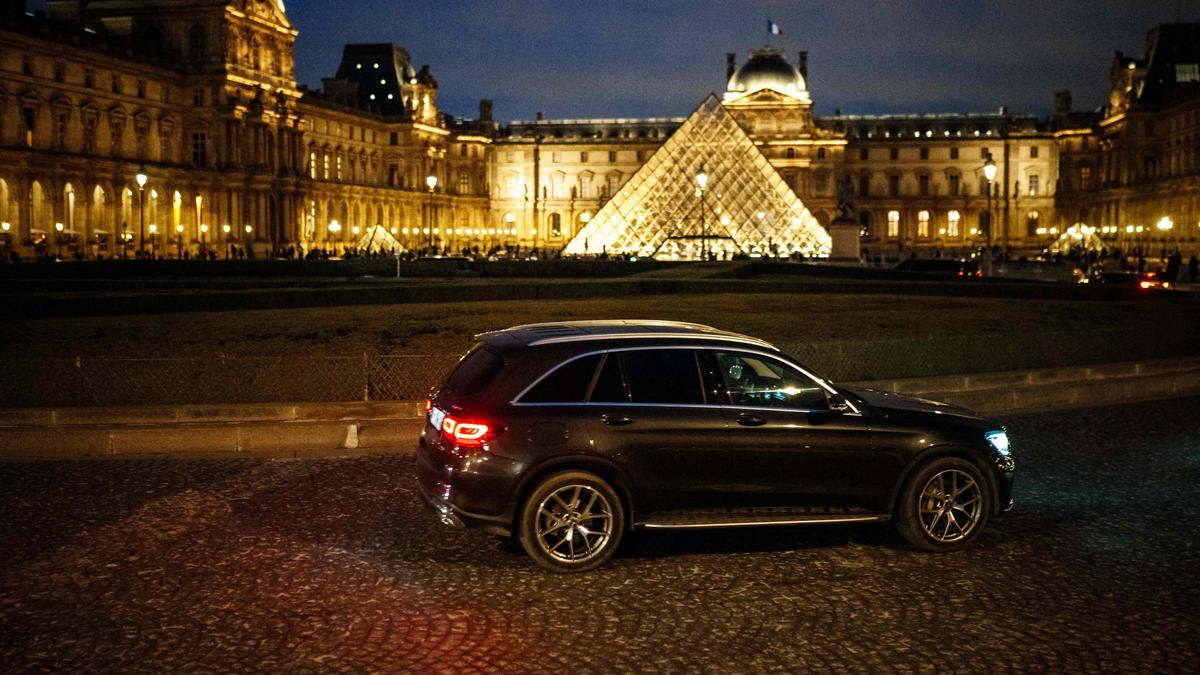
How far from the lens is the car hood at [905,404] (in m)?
8.23

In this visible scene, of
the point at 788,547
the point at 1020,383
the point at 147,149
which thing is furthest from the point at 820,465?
the point at 147,149

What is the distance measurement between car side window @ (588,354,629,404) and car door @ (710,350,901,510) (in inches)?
27.5

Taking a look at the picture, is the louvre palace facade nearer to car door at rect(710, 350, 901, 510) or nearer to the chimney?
the chimney

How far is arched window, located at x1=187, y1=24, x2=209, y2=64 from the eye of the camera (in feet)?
241

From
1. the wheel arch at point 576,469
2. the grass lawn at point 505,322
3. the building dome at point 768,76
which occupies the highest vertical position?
the building dome at point 768,76

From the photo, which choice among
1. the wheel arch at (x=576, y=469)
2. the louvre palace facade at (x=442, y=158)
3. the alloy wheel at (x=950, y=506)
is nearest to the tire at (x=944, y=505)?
the alloy wheel at (x=950, y=506)

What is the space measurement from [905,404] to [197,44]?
73115 mm

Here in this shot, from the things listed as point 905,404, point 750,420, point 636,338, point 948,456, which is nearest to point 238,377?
point 636,338

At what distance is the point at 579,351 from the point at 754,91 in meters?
112

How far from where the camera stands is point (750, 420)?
7.79 metres

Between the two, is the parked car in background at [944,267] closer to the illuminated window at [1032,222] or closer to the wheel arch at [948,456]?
the wheel arch at [948,456]

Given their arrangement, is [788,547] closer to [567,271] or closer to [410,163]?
[567,271]

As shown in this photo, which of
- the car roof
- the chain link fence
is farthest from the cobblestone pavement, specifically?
the chain link fence

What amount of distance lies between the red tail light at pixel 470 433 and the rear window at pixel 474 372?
0.94 ft
